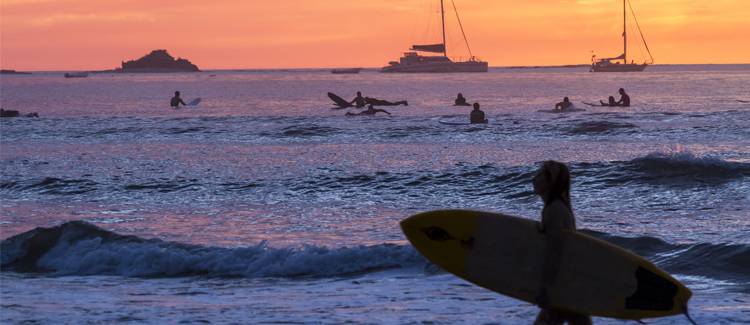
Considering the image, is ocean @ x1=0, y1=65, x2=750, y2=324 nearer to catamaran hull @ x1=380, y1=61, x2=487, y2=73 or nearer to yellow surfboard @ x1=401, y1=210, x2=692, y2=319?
yellow surfboard @ x1=401, y1=210, x2=692, y2=319

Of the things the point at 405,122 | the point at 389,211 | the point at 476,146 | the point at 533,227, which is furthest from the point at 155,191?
the point at 405,122

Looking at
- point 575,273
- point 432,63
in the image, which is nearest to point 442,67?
point 432,63

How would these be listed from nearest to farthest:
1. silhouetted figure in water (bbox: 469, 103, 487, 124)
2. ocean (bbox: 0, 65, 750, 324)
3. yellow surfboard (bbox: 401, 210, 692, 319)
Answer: yellow surfboard (bbox: 401, 210, 692, 319) → ocean (bbox: 0, 65, 750, 324) → silhouetted figure in water (bbox: 469, 103, 487, 124)

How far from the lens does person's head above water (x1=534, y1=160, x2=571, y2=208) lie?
6184mm

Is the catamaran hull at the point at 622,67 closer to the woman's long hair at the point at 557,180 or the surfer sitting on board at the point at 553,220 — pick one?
the surfer sitting on board at the point at 553,220

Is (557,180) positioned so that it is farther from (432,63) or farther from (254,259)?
(432,63)

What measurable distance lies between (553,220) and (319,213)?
9.79 m

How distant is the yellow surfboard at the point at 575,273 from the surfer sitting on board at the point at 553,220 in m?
0.02

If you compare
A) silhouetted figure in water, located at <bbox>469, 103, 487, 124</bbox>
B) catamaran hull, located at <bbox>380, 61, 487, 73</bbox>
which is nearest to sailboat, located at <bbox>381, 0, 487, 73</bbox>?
catamaran hull, located at <bbox>380, 61, 487, 73</bbox>

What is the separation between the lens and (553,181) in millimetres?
6180

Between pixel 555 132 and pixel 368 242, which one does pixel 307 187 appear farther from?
pixel 555 132

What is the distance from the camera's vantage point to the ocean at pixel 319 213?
30.6ft

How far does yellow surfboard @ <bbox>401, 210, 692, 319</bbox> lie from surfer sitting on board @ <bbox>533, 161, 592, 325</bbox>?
22mm

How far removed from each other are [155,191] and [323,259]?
8584mm
